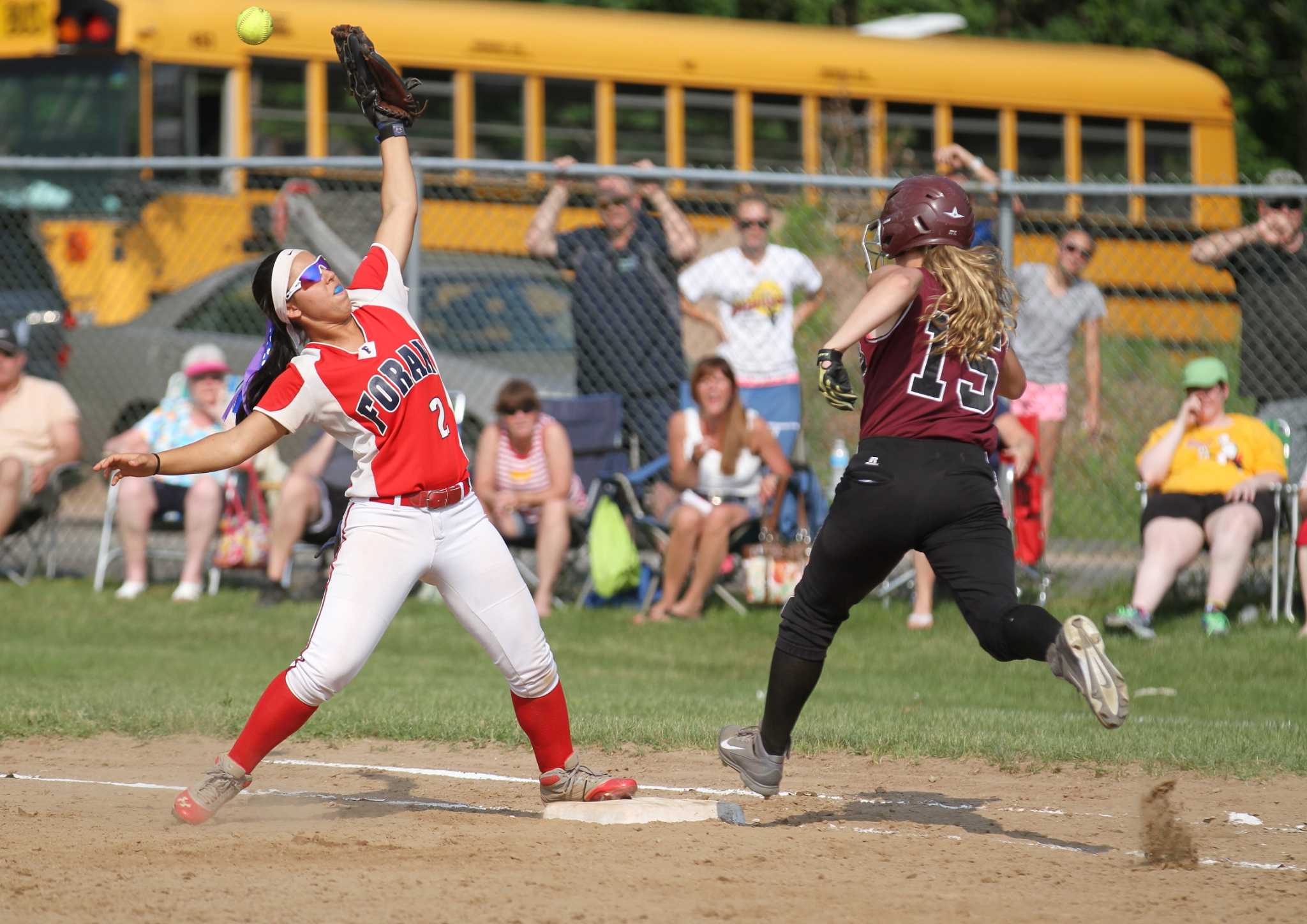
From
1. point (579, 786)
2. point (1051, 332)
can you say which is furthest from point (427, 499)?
point (1051, 332)

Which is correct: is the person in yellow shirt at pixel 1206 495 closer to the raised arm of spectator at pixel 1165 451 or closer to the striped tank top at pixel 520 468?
Result: the raised arm of spectator at pixel 1165 451

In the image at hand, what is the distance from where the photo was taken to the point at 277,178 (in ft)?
44.5

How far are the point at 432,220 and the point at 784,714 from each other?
820cm

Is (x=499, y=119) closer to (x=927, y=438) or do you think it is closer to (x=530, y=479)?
(x=530, y=479)

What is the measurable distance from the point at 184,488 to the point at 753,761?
665cm

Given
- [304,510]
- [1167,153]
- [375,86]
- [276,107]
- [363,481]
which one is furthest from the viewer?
[1167,153]

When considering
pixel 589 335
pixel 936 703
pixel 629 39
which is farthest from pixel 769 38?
pixel 936 703

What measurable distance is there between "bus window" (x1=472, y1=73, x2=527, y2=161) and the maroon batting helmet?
10827mm

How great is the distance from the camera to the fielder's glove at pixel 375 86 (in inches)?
232

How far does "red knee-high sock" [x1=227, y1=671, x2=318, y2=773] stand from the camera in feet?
17.5

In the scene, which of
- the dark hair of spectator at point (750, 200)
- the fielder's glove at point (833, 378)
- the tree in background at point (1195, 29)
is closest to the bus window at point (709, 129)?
the dark hair of spectator at point (750, 200)

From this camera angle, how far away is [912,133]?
17.5 metres

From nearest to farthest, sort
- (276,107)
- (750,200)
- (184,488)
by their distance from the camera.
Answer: (750,200) → (184,488) → (276,107)

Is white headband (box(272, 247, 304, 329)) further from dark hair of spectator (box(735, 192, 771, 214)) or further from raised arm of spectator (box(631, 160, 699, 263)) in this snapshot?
dark hair of spectator (box(735, 192, 771, 214))
